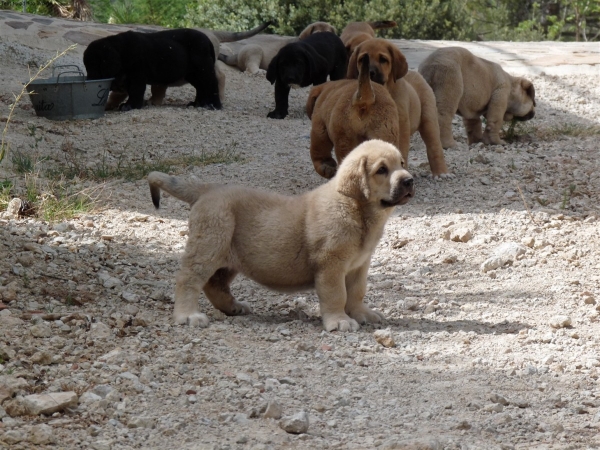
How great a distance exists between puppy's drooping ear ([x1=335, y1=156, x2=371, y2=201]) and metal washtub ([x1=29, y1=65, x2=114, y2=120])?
275 inches

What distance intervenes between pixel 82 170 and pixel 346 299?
4475 mm

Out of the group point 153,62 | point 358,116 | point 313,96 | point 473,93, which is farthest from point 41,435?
point 153,62

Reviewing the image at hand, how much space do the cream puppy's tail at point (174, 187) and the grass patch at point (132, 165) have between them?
10.0 feet

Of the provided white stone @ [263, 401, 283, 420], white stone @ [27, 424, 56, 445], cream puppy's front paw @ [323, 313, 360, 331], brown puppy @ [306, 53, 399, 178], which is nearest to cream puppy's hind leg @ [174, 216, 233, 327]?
cream puppy's front paw @ [323, 313, 360, 331]

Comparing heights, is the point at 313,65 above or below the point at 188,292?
above

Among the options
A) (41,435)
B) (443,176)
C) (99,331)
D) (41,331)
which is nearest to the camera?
(41,435)

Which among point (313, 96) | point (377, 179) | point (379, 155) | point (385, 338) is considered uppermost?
point (379, 155)

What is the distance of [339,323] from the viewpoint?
5191mm

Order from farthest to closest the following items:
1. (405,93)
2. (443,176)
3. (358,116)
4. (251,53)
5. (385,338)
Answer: (251,53)
(443,176)
(405,93)
(358,116)
(385,338)

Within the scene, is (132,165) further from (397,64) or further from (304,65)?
(304,65)

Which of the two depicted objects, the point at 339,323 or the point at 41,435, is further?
the point at 339,323

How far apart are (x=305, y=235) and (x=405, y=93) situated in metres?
3.68

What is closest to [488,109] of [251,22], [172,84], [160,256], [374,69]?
[374,69]

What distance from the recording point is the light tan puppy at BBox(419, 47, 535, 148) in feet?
35.2
